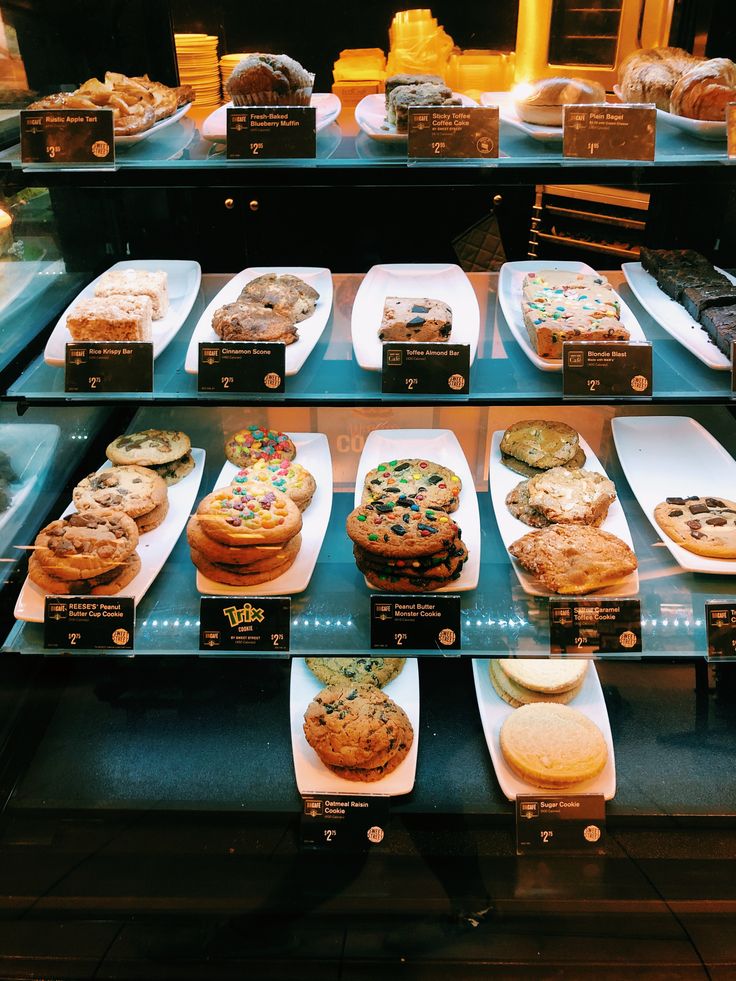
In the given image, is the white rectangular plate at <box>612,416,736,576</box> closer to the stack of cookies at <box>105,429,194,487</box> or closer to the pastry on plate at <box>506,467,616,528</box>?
the pastry on plate at <box>506,467,616,528</box>

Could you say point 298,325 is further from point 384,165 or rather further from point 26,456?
point 26,456

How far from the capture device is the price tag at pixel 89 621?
1983mm

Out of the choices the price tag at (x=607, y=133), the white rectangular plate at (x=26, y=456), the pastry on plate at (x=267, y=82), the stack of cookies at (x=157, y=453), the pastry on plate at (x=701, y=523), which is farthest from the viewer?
the stack of cookies at (x=157, y=453)

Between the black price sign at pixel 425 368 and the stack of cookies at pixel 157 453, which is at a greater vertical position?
the black price sign at pixel 425 368

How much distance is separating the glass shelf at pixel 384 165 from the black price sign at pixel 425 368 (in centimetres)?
37

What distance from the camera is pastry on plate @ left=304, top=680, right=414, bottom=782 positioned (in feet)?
7.47

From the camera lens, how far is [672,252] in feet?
8.30

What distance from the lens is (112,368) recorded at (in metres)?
2.00

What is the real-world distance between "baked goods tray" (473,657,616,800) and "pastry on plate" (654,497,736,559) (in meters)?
0.64

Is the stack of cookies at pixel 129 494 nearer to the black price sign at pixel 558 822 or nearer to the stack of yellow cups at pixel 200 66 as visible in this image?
the stack of yellow cups at pixel 200 66

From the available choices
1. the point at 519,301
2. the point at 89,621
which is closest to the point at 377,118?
the point at 519,301

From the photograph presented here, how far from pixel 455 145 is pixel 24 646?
161 centimetres

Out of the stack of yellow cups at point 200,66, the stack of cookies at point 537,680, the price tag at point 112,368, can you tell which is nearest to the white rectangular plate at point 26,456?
the price tag at point 112,368

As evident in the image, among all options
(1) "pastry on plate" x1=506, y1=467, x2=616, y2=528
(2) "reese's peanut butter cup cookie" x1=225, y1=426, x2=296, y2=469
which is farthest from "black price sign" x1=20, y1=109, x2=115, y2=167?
(1) "pastry on plate" x1=506, y1=467, x2=616, y2=528
